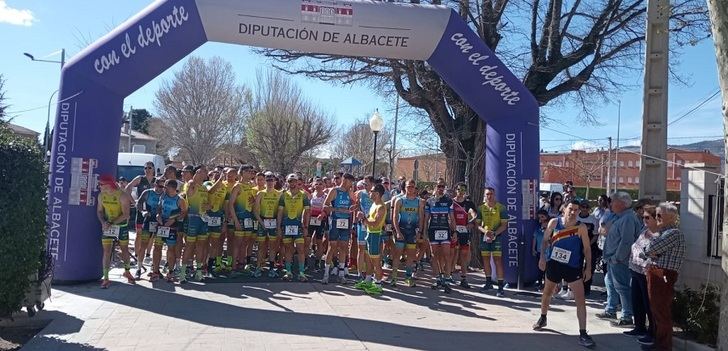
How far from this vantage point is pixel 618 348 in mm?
7004

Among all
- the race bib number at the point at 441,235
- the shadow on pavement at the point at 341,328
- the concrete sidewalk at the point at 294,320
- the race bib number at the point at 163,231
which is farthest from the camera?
the race bib number at the point at 441,235

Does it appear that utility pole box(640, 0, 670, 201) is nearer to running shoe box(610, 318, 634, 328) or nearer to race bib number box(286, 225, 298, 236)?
running shoe box(610, 318, 634, 328)

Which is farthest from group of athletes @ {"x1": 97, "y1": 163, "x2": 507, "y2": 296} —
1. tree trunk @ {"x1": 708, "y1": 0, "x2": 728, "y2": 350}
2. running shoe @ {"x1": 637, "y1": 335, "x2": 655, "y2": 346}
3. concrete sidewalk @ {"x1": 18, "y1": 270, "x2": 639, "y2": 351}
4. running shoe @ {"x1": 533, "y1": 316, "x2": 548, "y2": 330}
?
tree trunk @ {"x1": 708, "y1": 0, "x2": 728, "y2": 350}

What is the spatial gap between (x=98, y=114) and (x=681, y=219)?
868 centimetres

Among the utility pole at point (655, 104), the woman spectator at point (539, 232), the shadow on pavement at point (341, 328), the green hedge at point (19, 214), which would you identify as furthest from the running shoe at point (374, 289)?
the green hedge at point (19, 214)

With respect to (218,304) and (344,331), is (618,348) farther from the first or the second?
(218,304)

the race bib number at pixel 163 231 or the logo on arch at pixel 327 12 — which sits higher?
the logo on arch at pixel 327 12

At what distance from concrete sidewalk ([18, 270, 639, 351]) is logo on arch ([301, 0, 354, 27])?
14.5 feet

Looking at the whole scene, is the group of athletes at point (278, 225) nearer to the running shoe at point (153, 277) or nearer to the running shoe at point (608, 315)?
the running shoe at point (153, 277)

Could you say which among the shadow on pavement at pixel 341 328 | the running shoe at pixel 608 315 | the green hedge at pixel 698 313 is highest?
the green hedge at pixel 698 313

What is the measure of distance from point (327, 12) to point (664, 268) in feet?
20.1

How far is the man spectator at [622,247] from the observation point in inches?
316

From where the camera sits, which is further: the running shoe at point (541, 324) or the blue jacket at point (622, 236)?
the blue jacket at point (622, 236)

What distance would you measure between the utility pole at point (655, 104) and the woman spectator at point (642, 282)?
149cm
